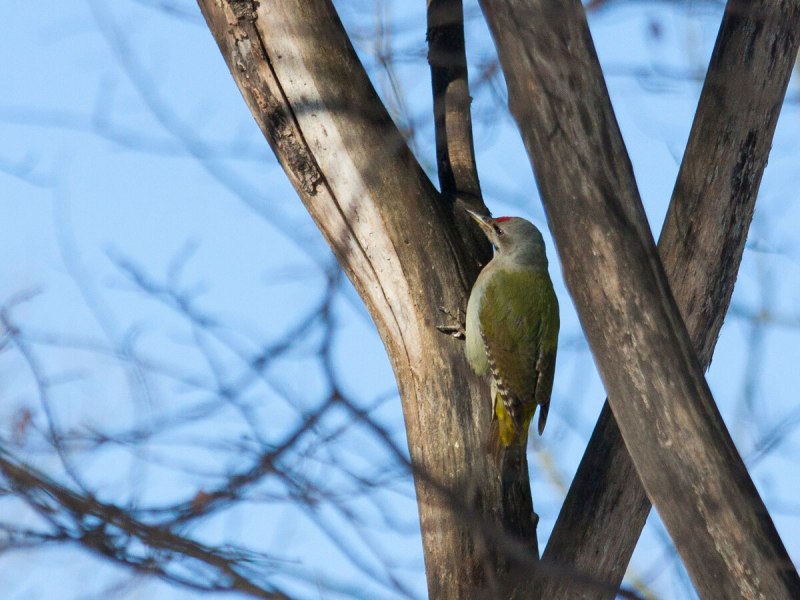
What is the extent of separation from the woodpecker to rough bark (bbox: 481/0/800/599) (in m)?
1.09

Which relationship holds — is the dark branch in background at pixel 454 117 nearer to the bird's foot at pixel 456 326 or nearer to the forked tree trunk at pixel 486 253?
the forked tree trunk at pixel 486 253

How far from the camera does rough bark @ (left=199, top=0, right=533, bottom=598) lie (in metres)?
3.89

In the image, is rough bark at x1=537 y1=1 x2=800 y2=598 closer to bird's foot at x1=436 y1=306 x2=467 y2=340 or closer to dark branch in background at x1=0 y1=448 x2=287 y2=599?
bird's foot at x1=436 y1=306 x2=467 y2=340

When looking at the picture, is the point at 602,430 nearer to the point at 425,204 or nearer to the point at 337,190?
the point at 425,204

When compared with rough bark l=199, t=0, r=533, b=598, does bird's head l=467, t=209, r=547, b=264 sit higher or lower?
higher

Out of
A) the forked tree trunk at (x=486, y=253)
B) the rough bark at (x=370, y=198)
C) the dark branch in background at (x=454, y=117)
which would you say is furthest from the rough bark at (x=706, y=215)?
the dark branch in background at (x=454, y=117)

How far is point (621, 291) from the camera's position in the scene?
9.81 ft

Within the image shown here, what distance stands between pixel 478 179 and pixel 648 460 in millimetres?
1884

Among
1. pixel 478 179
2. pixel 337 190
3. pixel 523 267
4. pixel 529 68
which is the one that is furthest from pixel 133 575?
pixel 523 267

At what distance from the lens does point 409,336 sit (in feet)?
13.0

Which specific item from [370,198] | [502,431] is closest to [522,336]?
[502,431]

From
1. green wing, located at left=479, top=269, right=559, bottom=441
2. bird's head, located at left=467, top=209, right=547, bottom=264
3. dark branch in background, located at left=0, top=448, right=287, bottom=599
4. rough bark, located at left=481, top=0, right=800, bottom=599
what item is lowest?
dark branch in background, located at left=0, top=448, right=287, bottom=599

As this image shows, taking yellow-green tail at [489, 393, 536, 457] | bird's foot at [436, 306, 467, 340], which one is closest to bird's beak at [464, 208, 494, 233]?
bird's foot at [436, 306, 467, 340]

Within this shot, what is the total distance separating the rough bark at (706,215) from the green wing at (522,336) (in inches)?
27.7
